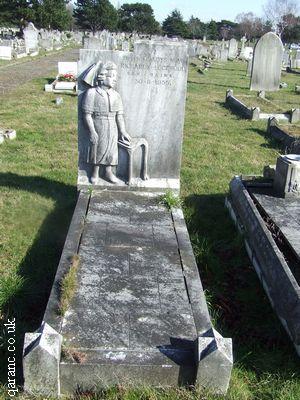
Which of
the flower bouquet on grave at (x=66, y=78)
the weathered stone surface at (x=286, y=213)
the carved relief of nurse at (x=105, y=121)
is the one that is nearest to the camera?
the weathered stone surface at (x=286, y=213)

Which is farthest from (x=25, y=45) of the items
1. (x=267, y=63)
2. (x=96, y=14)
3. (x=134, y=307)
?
(x=96, y=14)

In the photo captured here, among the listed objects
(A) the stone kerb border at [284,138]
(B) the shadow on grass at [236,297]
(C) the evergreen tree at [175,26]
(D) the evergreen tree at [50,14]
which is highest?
(C) the evergreen tree at [175,26]

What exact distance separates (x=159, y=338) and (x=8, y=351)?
1183mm

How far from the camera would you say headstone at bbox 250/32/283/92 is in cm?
1706

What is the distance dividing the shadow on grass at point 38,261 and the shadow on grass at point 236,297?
160cm

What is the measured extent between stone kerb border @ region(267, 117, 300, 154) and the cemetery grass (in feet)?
0.75

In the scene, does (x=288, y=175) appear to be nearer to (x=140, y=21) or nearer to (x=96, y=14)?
(x=96, y=14)

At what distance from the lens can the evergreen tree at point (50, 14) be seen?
50906 millimetres

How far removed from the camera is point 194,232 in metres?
6.07

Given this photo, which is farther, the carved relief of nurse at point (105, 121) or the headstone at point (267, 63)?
the headstone at point (267, 63)

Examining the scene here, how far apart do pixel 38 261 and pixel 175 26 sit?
85.1 metres

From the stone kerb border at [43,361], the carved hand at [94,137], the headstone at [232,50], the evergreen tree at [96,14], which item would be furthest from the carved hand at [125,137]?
the evergreen tree at [96,14]

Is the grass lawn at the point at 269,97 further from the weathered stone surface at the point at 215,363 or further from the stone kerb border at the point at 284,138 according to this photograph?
the weathered stone surface at the point at 215,363

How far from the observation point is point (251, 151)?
9.93 m
